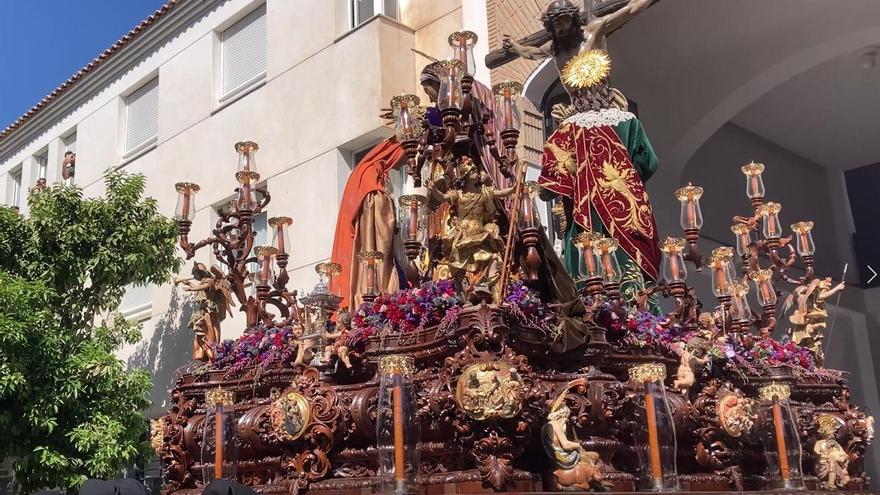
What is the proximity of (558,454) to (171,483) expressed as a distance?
11.3 feet

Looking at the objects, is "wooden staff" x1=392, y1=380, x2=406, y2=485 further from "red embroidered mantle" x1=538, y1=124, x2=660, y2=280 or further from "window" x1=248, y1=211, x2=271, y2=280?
"window" x1=248, y1=211, x2=271, y2=280

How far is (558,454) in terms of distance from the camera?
17.6ft

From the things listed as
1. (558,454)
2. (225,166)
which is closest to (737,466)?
(558,454)

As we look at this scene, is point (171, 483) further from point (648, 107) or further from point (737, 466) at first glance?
point (648, 107)

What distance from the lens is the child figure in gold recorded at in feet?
21.0

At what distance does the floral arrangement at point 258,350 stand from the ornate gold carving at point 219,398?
376 millimetres

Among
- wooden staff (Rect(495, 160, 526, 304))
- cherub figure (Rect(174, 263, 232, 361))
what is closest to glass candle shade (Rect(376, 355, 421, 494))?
wooden staff (Rect(495, 160, 526, 304))

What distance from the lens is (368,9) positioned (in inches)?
492

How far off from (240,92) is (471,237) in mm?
8468

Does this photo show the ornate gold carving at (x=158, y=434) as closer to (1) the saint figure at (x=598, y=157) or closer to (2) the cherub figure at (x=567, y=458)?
(2) the cherub figure at (x=567, y=458)

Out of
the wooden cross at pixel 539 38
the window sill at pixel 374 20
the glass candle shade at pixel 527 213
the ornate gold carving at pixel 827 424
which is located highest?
the window sill at pixel 374 20

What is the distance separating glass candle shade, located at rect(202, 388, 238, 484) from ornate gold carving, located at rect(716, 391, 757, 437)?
3.31 metres

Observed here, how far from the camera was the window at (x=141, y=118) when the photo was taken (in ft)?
52.2

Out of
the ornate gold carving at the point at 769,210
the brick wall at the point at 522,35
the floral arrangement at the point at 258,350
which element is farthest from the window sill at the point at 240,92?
the ornate gold carving at the point at 769,210
